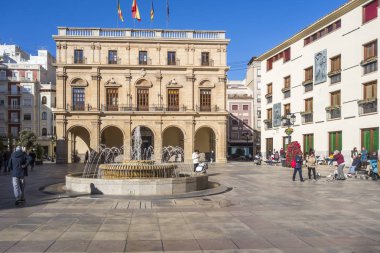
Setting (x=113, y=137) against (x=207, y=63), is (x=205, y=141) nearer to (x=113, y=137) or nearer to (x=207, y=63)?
(x=207, y=63)

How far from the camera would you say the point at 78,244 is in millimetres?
6973

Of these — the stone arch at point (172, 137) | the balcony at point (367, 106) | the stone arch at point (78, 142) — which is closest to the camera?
the balcony at point (367, 106)

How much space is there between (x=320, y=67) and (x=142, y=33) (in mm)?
21189

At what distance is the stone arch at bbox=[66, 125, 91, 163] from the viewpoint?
44438 millimetres

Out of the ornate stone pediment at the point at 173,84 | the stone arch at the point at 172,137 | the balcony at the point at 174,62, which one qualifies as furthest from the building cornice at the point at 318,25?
the stone arch at the point at 172,137

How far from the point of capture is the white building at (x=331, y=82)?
2717 cm

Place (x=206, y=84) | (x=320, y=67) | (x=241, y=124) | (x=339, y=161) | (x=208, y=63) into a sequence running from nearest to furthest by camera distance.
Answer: (x=339, y=161) < (x=320, y=67) < (x=206, y=84) < (x=208, y=63) < (x=241, y=124)

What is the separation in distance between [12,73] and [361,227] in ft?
235

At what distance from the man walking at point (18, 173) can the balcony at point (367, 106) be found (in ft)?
74.5

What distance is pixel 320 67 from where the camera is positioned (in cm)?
3312

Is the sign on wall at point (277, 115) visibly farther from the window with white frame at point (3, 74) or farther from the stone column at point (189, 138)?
the window with white frame at point (3, 74)

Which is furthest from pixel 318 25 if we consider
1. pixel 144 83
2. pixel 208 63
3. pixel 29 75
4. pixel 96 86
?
pixel 29 75

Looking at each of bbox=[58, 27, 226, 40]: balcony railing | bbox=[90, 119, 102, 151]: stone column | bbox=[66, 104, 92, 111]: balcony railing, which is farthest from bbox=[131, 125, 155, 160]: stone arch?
bbox=[58, 27, 226, 40]: balcony railing

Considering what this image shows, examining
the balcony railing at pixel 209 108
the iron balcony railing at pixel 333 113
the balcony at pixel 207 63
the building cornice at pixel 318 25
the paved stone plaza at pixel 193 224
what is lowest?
the paved stone plaza at pixel 193 224
